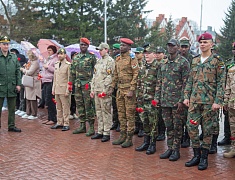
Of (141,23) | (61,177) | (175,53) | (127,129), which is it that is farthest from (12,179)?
(141,23)

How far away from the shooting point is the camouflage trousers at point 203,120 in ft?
18.0

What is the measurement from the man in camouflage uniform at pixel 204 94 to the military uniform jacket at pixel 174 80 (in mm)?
230

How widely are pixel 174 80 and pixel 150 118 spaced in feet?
3.03

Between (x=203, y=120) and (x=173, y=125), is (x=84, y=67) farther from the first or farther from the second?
(x=203, y=120)

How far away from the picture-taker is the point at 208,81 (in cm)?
547

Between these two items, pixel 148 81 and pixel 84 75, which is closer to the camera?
pixel 148 81

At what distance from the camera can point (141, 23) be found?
33.1 m

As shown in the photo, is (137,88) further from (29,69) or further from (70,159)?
(29,69)

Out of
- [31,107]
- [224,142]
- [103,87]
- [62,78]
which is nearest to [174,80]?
[103,87]

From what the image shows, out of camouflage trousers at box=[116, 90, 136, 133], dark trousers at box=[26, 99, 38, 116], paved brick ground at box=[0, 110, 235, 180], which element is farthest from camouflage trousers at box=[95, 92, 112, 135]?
dark trousers at box=[26, 99, 38, 116]

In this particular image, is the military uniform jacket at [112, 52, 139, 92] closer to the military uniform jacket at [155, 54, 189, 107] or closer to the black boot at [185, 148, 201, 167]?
the military uniform jacket at [155, 54, 189, 107]

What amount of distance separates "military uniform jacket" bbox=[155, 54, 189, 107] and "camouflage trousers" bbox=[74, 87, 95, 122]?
2.35 m

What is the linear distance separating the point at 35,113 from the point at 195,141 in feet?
18.8

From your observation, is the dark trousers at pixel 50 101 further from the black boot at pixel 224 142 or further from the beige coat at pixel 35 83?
the black boot at pixel 224 142
